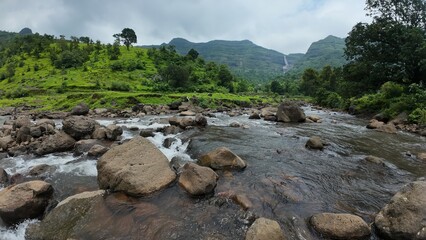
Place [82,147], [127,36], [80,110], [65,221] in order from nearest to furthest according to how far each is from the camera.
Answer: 1. [65,221]
2. [82,147]
3. [80,110]
4. [127,36]

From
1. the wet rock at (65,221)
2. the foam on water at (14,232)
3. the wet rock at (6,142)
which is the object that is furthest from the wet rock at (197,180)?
the wet rock at (6,142)

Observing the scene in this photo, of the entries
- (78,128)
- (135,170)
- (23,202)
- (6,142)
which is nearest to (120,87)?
(78,128)

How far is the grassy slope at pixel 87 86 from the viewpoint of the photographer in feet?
168

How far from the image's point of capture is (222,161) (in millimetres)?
12820

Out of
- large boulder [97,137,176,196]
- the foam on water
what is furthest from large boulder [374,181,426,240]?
the foam on water

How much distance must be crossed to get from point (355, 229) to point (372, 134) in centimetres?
1827

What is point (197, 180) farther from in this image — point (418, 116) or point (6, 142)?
point (418, 116)

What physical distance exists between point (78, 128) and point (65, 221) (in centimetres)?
1222

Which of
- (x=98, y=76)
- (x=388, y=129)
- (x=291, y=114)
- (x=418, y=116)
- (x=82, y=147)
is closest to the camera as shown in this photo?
(x=82, y=147)

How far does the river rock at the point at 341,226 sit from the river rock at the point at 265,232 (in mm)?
1413

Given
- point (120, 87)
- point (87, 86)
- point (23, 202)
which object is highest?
point (23, 202)

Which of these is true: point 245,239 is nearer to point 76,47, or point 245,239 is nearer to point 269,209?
point 269,209

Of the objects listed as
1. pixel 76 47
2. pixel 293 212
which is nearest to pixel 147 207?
pixel 293 212

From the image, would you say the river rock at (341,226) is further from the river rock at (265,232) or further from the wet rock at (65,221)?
the wet rock at (65,221)
